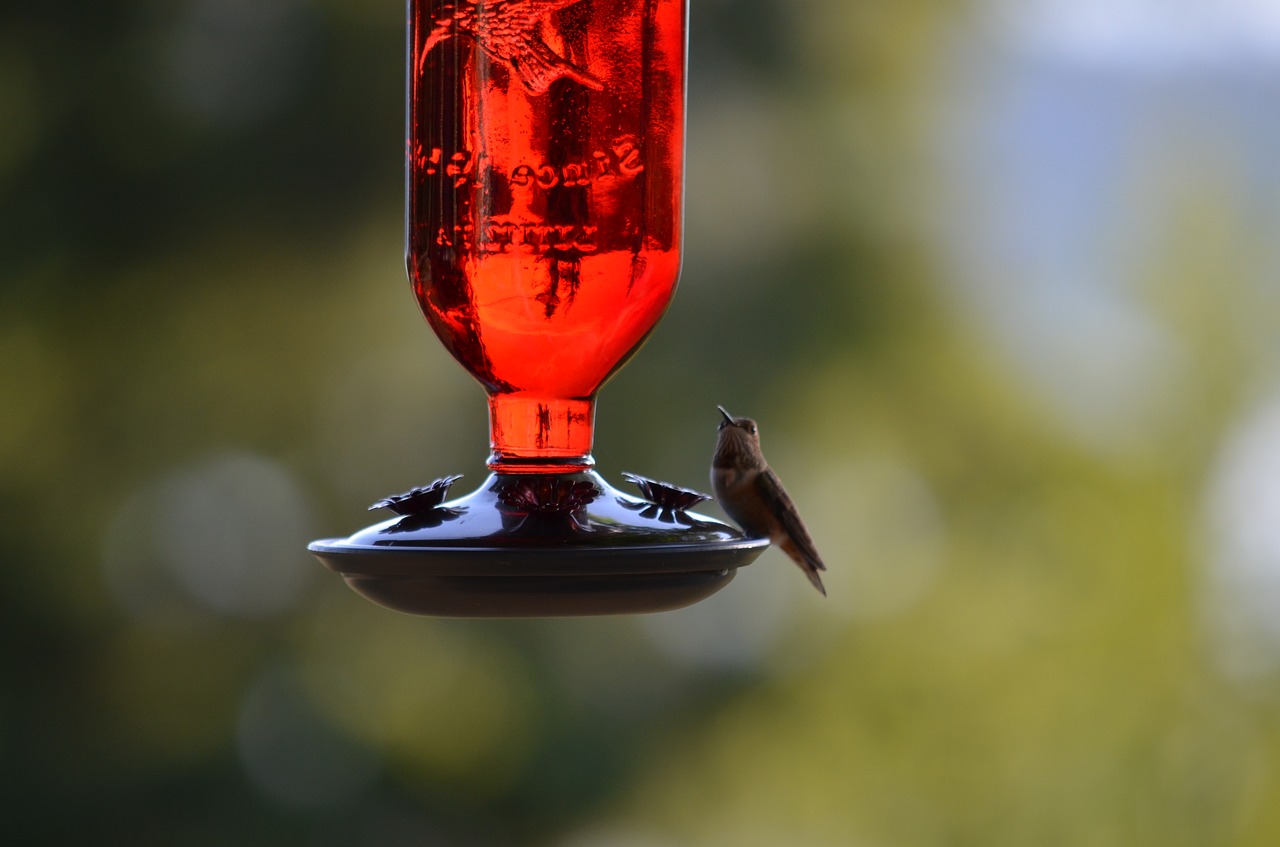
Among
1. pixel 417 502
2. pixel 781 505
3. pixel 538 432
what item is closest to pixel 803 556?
pixel 781 505

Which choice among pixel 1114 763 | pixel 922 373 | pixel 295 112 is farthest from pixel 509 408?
pixel 1114 763

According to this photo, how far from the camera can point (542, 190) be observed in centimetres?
130

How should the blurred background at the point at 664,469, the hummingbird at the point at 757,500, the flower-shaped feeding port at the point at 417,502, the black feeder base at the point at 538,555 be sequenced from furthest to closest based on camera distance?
the blurred background at the point at 664,469
the hummingbird at the point at 757,500
the flower-shaped feeding port at the point at 417,502
the black feeder base at the point at 538,555

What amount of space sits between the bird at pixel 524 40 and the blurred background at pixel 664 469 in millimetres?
2946

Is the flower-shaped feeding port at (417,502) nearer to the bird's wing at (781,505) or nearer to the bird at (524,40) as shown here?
the bird at (524,40)

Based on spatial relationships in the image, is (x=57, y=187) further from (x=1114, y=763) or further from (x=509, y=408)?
(x=1114, y=763)

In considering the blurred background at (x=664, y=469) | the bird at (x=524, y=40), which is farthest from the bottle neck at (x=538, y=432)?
the blurred background at (x=664, y=469)

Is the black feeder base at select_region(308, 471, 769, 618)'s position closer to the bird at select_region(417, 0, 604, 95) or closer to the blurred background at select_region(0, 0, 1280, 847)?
the bird at select_region(417, 0, 604, 95)

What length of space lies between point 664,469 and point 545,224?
10.0 feet

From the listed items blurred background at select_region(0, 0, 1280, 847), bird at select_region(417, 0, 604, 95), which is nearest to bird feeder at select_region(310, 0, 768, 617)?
bird at select_region(417, 0, 604, 95)

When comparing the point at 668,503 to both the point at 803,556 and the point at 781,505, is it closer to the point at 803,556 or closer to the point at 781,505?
the point at 781,505

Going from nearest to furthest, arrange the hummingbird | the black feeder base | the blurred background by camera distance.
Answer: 1. the black feeder base
2. the hummingbird
3. the blurred background

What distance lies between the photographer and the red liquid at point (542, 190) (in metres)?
1.30

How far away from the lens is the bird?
1295mm
